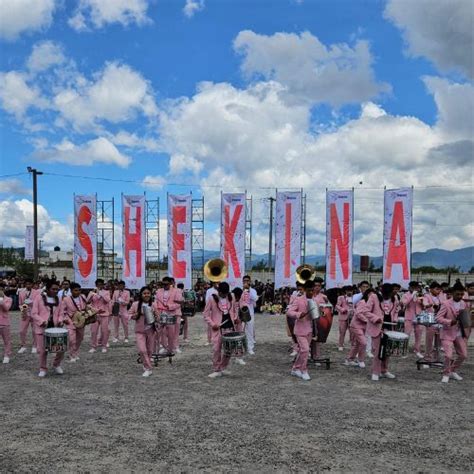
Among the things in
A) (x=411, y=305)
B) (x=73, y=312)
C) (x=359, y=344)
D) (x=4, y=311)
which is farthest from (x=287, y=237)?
(x=4, y=311)

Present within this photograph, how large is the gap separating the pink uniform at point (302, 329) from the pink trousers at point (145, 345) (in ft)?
8.43

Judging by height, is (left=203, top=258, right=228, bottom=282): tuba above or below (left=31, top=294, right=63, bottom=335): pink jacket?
above

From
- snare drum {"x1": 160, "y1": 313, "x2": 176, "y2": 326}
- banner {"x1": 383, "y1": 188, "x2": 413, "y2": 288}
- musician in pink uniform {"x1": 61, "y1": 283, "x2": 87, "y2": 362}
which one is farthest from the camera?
banner {"x1": 383, "y1": 188, "x2": 413, "y2": 288}

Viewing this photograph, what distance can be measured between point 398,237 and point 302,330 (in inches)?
394

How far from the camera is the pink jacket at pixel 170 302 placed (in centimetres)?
1151

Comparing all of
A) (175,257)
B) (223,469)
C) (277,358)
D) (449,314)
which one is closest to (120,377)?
(277,358)

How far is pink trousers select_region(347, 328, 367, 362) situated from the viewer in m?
9.77

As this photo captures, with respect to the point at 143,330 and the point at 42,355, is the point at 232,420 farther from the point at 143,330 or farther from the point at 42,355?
the point at 42,355

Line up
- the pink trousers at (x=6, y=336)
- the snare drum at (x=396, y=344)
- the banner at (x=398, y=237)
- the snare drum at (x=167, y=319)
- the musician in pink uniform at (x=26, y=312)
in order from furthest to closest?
the banner at (x=398, y=237) → the musician in pink uniform at (x=26, y=312) → the snare drum at (x=167, y=319) → the pink trousers at (x=6, y=336) → the snare drum at (x=396, y=344)

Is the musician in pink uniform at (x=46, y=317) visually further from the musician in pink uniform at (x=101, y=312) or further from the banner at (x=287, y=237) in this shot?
the banner at (x=287, y=237)

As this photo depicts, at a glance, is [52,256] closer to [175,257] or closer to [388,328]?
[175,257]

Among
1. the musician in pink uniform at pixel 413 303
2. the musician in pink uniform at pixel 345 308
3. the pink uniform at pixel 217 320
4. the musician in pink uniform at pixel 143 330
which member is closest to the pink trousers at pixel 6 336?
the musician in pink uniform at pixel 143 330

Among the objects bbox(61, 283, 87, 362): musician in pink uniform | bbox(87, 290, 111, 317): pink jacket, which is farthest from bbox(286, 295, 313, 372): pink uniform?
bbox(87, 290, 111, 317): pink jacket

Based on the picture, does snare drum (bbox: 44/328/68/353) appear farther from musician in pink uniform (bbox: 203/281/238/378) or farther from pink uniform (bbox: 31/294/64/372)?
musician in pink uniform (bbox: 203/281/238/378)
